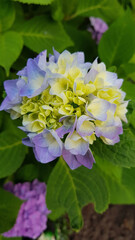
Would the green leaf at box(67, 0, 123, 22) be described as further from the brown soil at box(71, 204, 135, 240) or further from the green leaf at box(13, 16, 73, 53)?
the brown soil at box(71, 204, 135, 240)

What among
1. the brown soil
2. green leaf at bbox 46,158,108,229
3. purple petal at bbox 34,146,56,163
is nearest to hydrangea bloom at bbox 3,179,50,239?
green leaf at bbox 46,158,108,229

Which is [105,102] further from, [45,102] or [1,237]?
[1,237]

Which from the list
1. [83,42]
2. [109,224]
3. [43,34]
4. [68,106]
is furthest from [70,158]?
[109,224]

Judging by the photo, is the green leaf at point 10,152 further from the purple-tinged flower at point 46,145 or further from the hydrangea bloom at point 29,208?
the purple-tinged flower at point 46,145

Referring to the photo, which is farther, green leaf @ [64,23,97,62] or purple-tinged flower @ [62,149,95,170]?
green leaf @ [64,23,97,62]

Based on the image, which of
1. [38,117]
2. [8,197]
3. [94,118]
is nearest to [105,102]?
[94,118]
